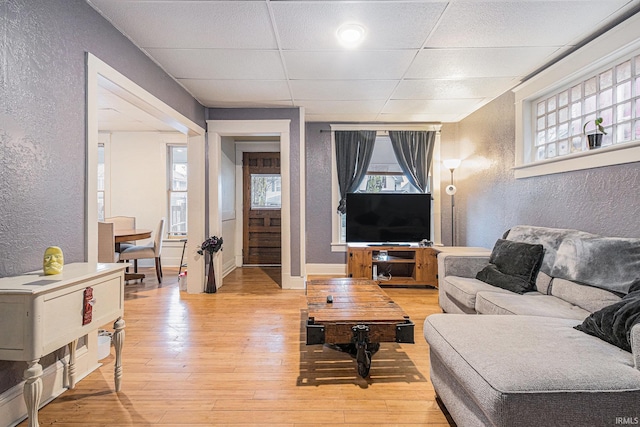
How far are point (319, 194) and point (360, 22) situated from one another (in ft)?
10.3

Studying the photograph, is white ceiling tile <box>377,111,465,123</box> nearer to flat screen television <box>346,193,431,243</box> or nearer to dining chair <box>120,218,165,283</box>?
flat screen television <box>346,193,431,243</box>

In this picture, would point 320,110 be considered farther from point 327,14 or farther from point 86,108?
point 86,108

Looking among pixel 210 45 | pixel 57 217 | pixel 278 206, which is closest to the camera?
pixel 57 217

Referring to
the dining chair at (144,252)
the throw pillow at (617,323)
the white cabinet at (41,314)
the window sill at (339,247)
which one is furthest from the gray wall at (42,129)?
the window sill at (339,247)

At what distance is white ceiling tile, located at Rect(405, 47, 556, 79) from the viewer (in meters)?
2.88

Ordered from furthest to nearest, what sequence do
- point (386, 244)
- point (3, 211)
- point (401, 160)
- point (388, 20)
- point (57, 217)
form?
point (401, 160) → point (386, 244) → point (388, 20) → point (57, 217) → point (3, 211)

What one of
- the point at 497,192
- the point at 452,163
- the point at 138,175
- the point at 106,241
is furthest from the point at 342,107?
the point at 138,175

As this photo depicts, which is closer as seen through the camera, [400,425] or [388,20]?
[400,425]

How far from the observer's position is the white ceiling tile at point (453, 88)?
3.55 metres

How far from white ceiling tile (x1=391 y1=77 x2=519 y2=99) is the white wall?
162 inches

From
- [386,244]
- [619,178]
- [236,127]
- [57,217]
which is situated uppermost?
[236,127]

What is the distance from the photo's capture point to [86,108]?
7.25 ft

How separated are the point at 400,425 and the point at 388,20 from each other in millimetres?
2605

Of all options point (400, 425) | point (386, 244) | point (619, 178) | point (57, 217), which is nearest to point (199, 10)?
point (57, 217)
